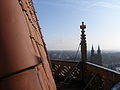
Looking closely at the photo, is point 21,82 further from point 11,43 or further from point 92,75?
point 92,75

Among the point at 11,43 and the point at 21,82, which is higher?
the point at 11,43

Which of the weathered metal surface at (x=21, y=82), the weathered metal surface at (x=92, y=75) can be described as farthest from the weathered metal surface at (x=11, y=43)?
the weathered metal surface at (x=92, y=75)

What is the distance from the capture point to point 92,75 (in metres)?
7.91

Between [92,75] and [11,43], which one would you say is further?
→ [92,75]

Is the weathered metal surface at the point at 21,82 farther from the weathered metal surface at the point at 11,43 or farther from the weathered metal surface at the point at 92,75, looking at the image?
the weathered metal surface at the point at 92,75

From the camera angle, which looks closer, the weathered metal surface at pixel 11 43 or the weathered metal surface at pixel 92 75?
the weathered metal surface at pixel 11 43

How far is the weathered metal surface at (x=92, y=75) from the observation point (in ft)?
17.9

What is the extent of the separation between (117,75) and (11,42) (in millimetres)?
4405

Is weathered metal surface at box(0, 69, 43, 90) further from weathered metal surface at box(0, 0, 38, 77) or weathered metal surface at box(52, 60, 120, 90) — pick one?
weathered metal surface at box(52, 60, 120, 90)

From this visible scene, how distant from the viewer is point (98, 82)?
7.33m

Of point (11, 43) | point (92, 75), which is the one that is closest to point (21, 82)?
point (11, 43)

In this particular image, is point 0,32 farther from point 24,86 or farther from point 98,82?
point 98,82

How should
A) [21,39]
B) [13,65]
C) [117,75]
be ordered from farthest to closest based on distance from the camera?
[117,75] < [21,39] < [13,65]

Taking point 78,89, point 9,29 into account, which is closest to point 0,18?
point 9,29
